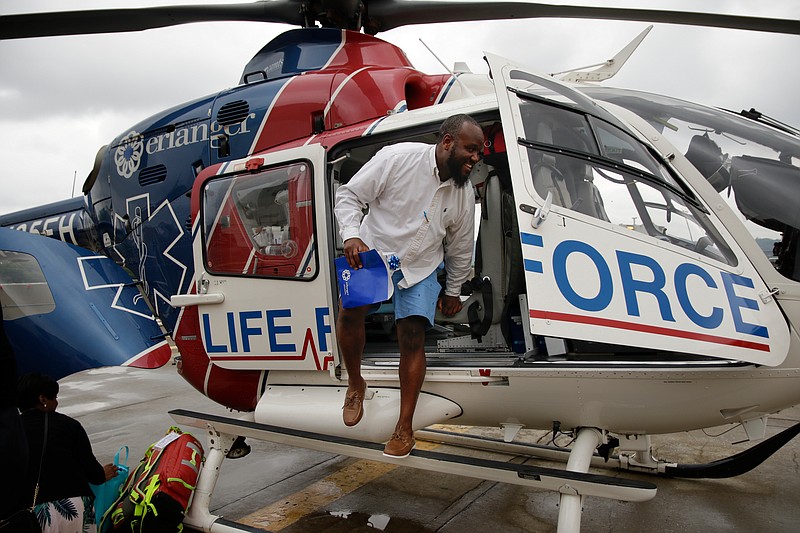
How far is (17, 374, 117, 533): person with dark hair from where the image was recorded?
296 centimetres

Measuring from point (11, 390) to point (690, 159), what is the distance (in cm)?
305

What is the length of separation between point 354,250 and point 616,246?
3.86ft

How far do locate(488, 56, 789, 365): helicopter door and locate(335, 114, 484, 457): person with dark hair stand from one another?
39 centimetres

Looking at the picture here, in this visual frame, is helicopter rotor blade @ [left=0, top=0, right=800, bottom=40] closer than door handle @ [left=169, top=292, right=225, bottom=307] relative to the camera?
No

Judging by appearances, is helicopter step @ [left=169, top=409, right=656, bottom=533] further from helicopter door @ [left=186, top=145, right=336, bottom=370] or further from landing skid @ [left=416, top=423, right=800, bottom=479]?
landing skid @ [left=416, top=423, right=800, bottom=479]

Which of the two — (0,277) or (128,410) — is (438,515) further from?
(128,410)

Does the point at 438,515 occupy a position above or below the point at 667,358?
below

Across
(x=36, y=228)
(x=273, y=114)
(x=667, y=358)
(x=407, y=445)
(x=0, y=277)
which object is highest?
(x=273, y=114)

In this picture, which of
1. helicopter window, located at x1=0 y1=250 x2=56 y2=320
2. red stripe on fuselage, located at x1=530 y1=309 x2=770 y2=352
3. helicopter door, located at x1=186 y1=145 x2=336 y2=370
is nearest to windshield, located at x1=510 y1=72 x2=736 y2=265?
red stripe on fuselage, located at x1=530 y1=309 x2=770 y2=352

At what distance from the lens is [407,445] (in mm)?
2887

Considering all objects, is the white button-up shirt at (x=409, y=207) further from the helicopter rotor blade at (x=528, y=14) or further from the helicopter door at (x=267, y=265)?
the helicopter rotor blade at (x=528, y=14)

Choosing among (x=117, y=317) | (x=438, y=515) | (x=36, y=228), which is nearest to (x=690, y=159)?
(x=438, y=515)

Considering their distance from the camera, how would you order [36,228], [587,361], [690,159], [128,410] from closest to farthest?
[587,361] < [690,159] < [36,228] < [128,410]

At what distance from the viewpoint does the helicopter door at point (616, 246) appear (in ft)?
7.56
